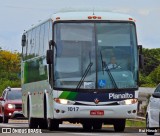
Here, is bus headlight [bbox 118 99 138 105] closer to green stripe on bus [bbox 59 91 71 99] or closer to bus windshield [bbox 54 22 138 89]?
bus windshield [bbox 54 22 138 89]

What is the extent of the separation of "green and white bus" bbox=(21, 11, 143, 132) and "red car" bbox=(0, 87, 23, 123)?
488 inches

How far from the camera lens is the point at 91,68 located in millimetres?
26516

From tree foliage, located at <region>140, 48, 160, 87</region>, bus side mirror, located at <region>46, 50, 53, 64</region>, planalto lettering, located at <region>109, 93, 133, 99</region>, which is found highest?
tree foliage, located at <region>140, 48, 160, 87</region>

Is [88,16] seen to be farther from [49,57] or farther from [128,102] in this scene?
[128,102]

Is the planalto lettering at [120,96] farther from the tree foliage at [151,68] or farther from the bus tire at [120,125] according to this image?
the tree foliage at [151,68]

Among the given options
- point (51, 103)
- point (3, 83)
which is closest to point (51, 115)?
point (51, 103)

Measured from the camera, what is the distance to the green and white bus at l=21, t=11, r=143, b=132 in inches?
1038

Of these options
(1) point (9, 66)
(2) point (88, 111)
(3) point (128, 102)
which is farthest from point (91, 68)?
(1) point (9, 66)

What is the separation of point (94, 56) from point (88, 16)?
4.50 feet

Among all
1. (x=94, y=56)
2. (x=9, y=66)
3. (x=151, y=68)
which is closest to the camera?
(x=94, y=56)

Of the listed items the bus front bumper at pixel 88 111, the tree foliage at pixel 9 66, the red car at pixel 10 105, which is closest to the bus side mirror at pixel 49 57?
the bus front bumper at pixel 88 111

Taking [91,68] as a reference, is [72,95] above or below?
below

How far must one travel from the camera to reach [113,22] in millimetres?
27141

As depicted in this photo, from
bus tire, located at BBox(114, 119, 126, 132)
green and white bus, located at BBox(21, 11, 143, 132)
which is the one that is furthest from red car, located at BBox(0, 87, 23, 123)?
green and white bus, located at BBox(21, 11, 143, 132)
